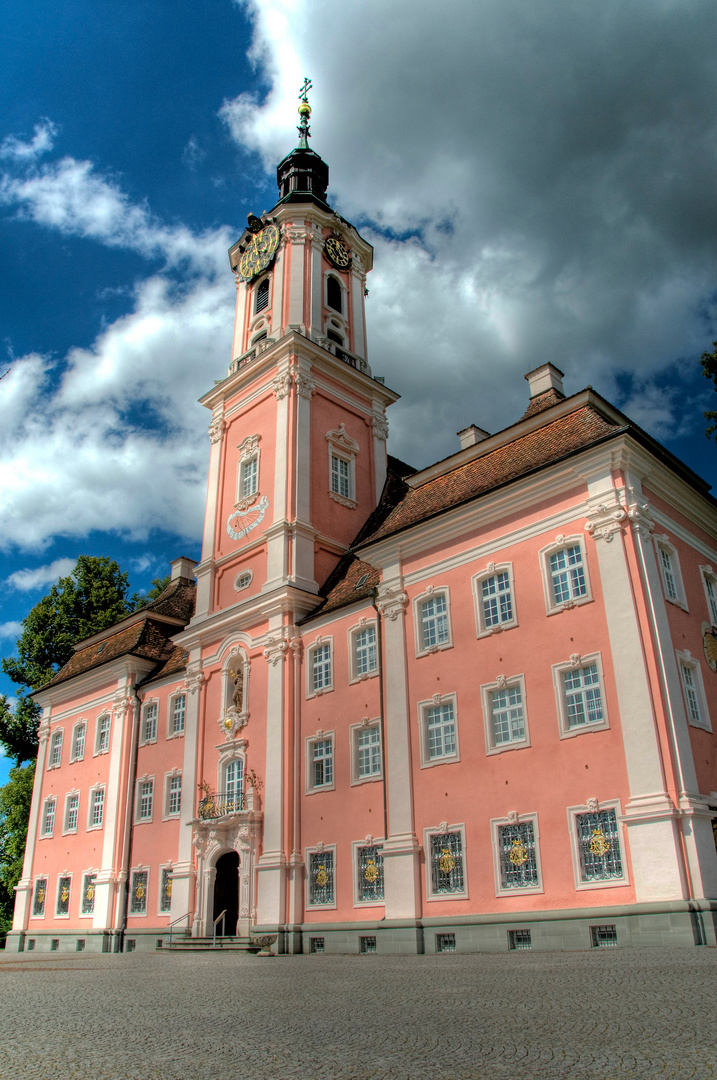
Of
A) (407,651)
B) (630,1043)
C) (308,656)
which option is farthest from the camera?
(308,656)

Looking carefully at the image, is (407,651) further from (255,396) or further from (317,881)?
(255,396)

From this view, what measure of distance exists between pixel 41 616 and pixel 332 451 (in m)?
22.5

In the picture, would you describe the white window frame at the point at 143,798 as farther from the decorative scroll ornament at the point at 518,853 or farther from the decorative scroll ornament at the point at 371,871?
the decorative scroll ornament at the point at 518,853

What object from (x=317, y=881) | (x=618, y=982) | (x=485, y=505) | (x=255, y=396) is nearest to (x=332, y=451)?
(x=255, y=396)

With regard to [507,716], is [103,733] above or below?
above

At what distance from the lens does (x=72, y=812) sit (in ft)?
116

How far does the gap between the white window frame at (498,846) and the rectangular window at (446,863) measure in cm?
108

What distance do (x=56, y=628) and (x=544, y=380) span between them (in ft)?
103

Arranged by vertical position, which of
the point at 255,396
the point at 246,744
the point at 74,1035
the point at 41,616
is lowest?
the point at 74,1035

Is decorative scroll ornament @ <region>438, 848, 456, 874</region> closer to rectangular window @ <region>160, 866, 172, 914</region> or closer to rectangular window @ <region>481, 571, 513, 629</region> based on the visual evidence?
rectangular window @ <region>481, 571, 513, 629</region>

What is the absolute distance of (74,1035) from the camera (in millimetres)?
7270

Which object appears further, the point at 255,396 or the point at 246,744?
the point at 255,396

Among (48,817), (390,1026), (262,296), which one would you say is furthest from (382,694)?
(48,817)

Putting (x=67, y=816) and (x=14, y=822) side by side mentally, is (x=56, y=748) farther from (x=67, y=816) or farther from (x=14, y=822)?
A: (x=14, y=822)
